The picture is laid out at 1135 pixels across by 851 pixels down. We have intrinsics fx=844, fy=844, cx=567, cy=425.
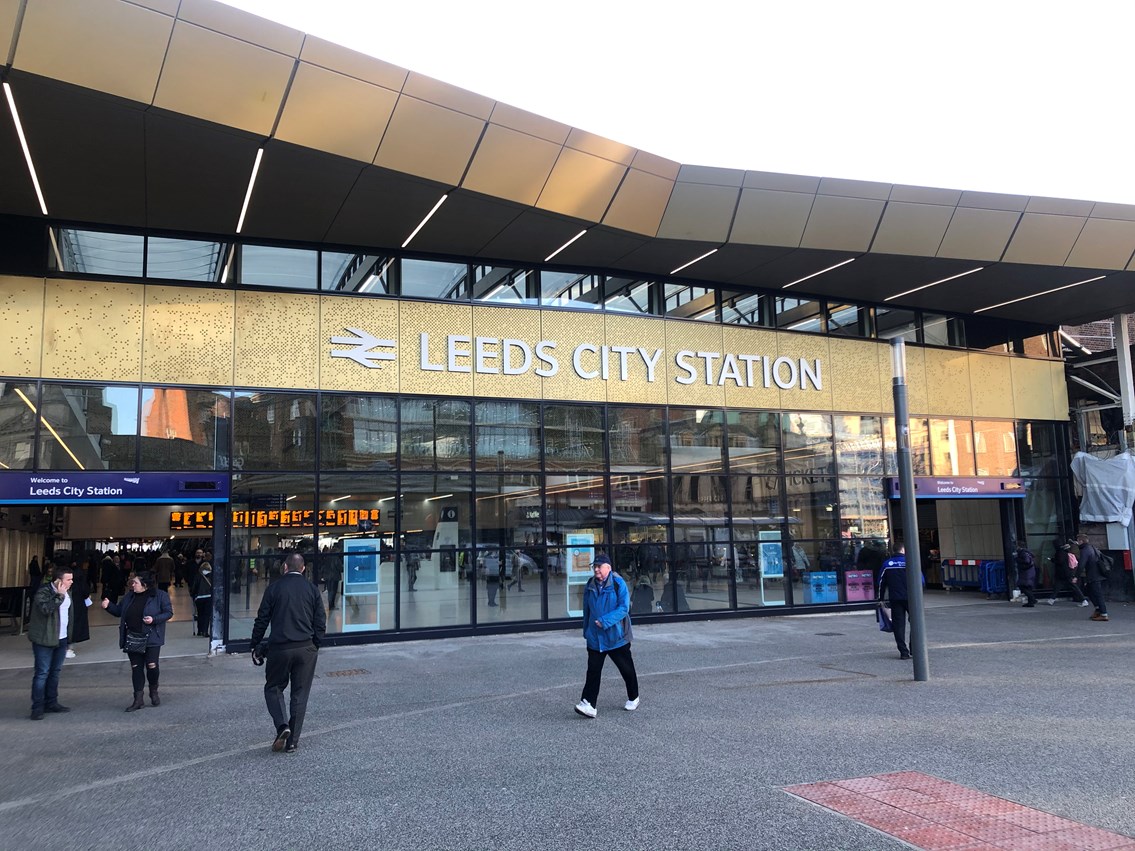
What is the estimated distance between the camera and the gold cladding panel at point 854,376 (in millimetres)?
19328

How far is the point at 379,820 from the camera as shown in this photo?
545 centimetres

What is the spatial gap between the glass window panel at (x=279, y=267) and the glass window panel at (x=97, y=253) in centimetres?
166

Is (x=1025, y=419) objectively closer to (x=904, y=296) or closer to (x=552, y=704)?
(x=904, y=296)

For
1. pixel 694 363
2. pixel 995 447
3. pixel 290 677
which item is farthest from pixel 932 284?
pixel 290 677

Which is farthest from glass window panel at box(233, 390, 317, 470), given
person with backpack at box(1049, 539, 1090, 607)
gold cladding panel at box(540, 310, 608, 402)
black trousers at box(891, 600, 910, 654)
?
person with backpack at box(1049, 539, 1090, 607)

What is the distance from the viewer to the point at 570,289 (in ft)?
56.2

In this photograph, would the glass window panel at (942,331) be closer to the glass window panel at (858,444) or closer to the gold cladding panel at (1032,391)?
the gold cladding panel at (1032,391)

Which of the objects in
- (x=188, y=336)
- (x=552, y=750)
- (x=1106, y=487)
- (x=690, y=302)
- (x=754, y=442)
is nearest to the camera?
(x=552, y=750)

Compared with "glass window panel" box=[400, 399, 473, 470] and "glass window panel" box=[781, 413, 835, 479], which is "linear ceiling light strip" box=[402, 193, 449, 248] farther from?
"glass window panel" box=[781, 413, 835, 479]

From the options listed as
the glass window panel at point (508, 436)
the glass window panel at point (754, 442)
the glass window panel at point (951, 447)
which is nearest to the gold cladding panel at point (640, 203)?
the glass window panel at point (508, 436)

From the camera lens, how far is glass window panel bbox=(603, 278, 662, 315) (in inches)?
Result: 687

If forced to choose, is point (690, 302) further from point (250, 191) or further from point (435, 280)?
point (250, 191)

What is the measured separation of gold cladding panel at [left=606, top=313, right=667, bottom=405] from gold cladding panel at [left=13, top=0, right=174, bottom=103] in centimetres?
949

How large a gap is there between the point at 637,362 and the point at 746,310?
319cm
